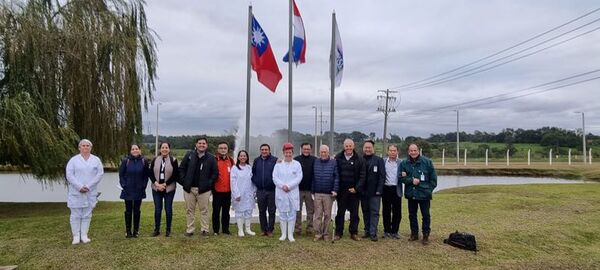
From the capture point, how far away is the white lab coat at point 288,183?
25.8ft

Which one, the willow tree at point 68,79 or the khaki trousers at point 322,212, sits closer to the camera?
the khaki trousers at point 322,212

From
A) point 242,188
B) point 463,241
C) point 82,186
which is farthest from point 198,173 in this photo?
point 463,241

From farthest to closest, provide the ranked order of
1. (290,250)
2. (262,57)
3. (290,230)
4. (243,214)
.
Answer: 1. (262,57)
2. (243,214)
3. (290,230)
4. (290,250)

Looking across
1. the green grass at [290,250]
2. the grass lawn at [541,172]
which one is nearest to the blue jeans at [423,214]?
the green grass at [290,250]

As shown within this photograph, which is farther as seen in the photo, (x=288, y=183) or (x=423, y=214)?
(x=423, y=214)

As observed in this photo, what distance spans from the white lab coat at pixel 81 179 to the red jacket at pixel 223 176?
1811 mm

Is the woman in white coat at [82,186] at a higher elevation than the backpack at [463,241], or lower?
higher

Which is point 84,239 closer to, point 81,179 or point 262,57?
point 81,179

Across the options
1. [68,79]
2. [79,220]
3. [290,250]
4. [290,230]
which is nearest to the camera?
[290,250]

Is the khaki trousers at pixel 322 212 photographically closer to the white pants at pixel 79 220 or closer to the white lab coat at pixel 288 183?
the white lab coat at pixel 288 183

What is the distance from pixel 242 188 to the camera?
813cm

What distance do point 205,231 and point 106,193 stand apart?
728 inches

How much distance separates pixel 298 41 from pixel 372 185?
3669 millimetres

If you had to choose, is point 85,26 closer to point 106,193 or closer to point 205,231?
point 205,231
